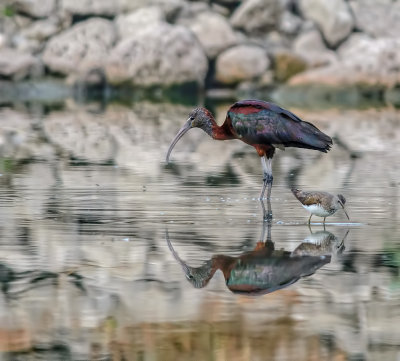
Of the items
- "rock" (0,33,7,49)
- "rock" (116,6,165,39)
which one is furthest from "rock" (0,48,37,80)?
"rock" (116,6,165,39)

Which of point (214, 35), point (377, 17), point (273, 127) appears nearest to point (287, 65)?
point (214, 35)

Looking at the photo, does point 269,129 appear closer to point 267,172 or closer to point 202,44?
point 267,172

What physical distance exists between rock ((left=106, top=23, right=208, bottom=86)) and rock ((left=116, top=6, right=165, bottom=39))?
1209 millimetres

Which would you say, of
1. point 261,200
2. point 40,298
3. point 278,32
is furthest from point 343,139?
point 278,32

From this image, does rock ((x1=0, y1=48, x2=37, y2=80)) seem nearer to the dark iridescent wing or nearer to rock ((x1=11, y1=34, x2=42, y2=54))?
rock ((x1=11, y1=34, x2=42, y2=54))

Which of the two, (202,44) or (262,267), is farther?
(202,44)

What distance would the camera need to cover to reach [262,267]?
8.91 metres

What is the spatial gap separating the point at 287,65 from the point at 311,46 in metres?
2.23

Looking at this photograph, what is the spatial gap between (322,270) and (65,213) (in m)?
3.67

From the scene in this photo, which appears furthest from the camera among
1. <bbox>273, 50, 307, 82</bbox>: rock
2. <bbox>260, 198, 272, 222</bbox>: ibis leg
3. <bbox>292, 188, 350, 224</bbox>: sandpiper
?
<bbox>273, 50, 307, 82</bbox>: rock

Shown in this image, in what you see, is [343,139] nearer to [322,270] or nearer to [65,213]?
[65,213]

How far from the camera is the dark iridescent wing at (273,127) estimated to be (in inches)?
468

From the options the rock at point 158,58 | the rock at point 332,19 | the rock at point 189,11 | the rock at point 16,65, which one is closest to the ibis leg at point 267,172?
the rock at point 16,65

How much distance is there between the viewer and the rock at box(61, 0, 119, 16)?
38969mm
